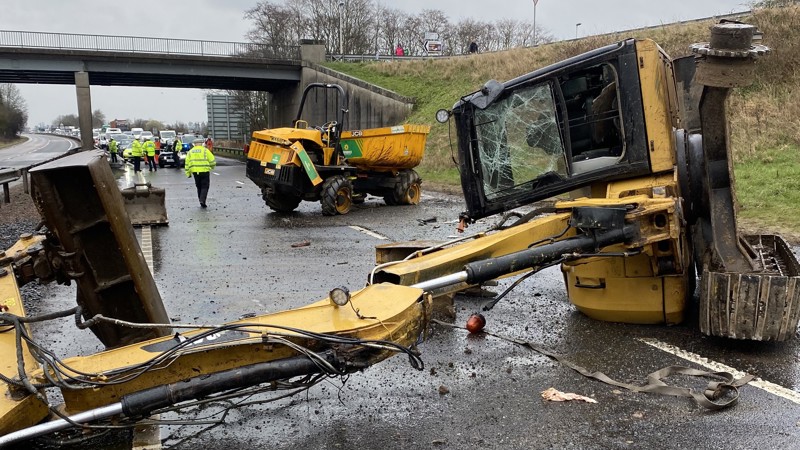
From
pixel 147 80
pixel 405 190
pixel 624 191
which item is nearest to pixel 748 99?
pixel 405 190

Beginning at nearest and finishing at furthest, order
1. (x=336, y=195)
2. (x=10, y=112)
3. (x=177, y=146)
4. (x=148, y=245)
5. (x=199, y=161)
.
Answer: (x=148, y=245) < (x=336, y=195) < (x=199, y=161) < (x=177, y=146) < (x=10, y=112)

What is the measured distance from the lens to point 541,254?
4719 mm

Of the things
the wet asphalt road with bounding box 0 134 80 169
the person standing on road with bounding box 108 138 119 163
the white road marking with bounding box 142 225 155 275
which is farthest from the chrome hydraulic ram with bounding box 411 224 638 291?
the person standing on road with bounding box 108 138 119 163

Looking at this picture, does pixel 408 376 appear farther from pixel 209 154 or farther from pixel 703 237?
pixel 209 154

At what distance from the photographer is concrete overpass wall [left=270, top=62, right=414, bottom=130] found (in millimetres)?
35938

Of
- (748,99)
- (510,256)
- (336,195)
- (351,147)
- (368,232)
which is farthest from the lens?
(748,99)

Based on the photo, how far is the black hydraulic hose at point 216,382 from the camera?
318cm

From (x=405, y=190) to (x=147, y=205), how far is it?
5.92m

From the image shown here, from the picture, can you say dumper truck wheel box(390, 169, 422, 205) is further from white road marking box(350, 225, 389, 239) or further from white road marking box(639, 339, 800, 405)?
white road marking box(639, 339, 800, 405)

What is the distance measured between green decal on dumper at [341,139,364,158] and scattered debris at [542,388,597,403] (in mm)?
11508

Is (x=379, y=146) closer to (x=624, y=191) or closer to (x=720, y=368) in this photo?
(x=624, y=191)

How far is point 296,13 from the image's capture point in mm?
61156

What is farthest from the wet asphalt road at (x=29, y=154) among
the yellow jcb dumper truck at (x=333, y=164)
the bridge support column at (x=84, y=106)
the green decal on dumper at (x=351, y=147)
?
the green decal on dumper at (x=351, y=147)

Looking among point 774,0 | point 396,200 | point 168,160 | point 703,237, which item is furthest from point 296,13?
point 703,237
